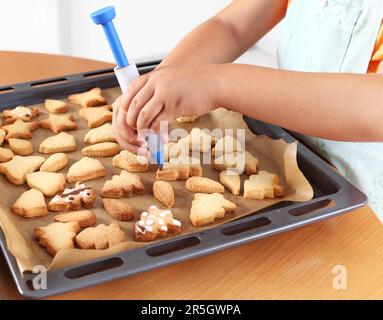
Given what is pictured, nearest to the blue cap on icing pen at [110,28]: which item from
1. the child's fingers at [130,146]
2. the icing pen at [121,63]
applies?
the icing pen at [121,63]

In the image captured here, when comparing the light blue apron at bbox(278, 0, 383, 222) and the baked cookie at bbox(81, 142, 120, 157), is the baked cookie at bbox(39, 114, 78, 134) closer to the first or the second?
the baked cookie at bbox(81, 142, 120, 157)

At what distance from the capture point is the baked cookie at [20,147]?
0.83 meters

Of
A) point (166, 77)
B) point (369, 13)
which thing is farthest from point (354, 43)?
point (166, 77)

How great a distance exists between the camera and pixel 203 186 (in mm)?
762

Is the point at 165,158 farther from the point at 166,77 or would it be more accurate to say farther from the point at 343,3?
the point at 343,3

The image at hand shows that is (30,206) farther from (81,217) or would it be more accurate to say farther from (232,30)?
(232,30)

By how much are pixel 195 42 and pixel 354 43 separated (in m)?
0.24

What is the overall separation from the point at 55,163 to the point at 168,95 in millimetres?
192

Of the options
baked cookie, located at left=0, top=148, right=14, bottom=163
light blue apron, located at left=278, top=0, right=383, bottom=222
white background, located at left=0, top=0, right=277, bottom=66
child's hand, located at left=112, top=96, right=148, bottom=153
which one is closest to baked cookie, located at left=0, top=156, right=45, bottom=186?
baked cookie, located at left=0, top=148, right=14, bottom=163

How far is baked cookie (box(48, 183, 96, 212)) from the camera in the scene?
2.37 feet

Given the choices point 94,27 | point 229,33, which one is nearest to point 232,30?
point 229,33

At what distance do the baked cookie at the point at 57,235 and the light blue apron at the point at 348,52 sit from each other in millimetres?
399

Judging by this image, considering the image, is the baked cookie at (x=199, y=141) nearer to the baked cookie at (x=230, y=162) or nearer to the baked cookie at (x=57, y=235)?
the baked cookie at (x=230, y=162)

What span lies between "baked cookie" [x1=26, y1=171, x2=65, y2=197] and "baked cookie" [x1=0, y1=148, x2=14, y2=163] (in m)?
0.05
